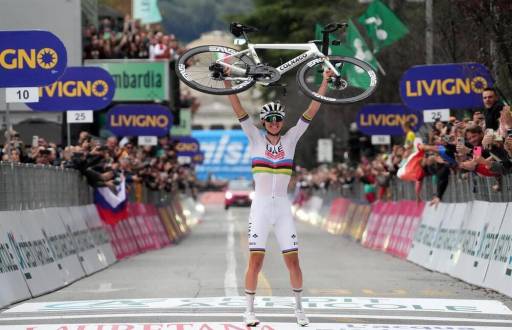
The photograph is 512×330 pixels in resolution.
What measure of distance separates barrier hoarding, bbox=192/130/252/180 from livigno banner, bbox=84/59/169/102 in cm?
8292

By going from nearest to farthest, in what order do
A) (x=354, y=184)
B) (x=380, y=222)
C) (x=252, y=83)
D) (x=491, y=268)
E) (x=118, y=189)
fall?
(x=252, y=83), (x=491, y=268), (x=118, y=189), (x=380, y=222), (x=354, y=184)

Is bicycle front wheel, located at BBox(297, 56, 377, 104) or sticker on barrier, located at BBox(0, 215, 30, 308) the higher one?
bicycle front wheel, located at BBox(297, 56, 377, 104)

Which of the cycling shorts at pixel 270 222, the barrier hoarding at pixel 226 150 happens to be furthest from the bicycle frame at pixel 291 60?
the barrier hoarding at pixel 226 150

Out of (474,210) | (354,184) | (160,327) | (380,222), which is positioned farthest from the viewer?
(354,184)

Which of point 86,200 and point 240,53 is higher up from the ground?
point 240,53

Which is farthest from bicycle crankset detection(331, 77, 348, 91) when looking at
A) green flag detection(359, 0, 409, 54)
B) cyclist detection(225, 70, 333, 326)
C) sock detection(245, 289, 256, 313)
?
green flag detection(359, 0, 409, 54)

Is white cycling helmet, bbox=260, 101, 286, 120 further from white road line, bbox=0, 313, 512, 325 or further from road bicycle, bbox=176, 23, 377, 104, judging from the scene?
white road line, bbox=0, 313, 512, 325

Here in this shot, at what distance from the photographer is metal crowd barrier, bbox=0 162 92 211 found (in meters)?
17.7

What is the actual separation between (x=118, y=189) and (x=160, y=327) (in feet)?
48.3

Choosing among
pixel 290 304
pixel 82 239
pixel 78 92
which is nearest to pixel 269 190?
pixel 290 304

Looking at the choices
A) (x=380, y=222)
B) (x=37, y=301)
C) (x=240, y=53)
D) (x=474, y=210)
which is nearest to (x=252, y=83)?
(x=240, y=53)

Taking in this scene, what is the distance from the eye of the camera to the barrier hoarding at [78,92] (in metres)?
26.4

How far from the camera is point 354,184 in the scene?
139 feet

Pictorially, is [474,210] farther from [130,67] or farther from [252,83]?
[130,67]
